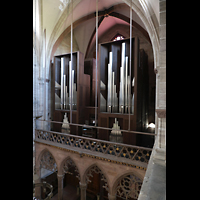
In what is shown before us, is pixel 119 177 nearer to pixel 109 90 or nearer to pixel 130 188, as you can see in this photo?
pixel 130 188

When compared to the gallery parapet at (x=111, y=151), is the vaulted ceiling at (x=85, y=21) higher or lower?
higher

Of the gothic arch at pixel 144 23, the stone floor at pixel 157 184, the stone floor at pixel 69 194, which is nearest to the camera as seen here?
the stone floor at pixel 157 184

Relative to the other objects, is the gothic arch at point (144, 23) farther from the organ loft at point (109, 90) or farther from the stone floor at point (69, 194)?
the stone floor at point (69, 194)

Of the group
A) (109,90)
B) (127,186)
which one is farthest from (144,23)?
(127,186)

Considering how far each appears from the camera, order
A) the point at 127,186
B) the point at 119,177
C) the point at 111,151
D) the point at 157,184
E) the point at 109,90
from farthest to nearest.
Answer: the point at 109,90
the point at 111,151
the point at 119,177
the point at 127,186
the point at 157,184

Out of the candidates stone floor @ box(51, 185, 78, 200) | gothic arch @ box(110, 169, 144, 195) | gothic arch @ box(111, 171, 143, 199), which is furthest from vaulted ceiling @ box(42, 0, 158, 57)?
stone floor @ box(51, 185, 78, 200)

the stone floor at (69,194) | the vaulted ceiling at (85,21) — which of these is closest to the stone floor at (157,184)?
the vaulted ceiling at (85,21)

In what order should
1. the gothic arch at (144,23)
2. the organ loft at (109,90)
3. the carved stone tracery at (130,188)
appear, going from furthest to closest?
1. the organ loft at (109,90)
2. the gothic arch at (144,23)
3. the carved stone tracery at (130,188)

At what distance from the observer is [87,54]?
9.91 meters

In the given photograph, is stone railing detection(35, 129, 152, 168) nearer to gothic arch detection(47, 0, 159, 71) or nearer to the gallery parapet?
the gallery parapet

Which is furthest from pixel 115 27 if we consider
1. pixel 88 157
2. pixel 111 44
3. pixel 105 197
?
pixel 105 197
